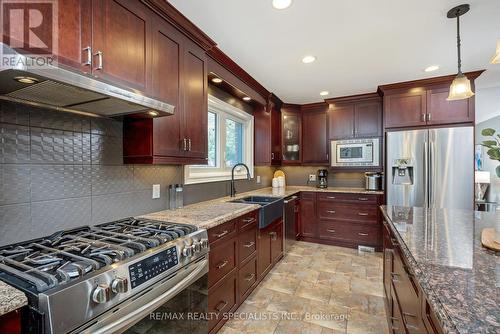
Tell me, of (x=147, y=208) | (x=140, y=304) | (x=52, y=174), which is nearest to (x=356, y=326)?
(x=140, y=304)

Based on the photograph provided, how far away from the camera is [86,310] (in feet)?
2.77

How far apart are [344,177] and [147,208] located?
3494 mm

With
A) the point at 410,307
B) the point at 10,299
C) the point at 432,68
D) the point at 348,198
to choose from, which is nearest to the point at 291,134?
the point at 348,198

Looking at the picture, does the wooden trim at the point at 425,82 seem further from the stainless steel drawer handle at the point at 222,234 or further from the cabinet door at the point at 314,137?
the stainless steel drawer handle at the point at 222,234

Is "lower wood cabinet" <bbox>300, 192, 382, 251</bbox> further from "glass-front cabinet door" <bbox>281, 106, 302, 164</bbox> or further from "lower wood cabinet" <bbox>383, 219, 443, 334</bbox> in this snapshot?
"lower wood cabinet" <bbox>383, 219, 443, 334</bbox>

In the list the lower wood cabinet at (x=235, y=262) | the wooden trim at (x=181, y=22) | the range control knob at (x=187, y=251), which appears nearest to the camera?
the range control knob at (x=187, y=251)

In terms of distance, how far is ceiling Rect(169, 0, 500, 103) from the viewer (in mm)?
1724

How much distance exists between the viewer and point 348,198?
3.69 m

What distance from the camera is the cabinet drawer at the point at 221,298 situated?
5.54 feet

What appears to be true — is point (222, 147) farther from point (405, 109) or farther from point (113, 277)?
point (405, 109)

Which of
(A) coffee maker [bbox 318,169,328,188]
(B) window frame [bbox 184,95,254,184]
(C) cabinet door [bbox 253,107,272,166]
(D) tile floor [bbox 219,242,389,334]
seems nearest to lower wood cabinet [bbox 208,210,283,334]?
(D) tile floor [bbox 219,242,389,334]

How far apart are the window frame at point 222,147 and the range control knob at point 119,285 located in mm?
1432

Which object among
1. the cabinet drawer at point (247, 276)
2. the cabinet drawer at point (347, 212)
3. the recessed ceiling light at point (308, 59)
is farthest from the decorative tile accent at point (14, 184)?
the cabinet drawer at point (347, 212)

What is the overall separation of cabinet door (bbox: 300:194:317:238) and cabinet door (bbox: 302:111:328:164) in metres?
0.78
